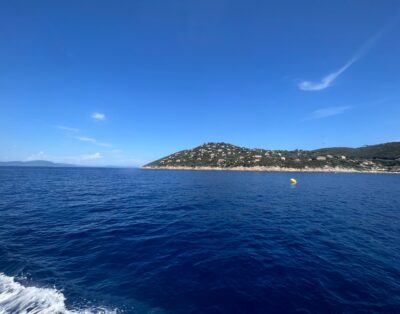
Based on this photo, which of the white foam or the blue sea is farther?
the blue sea

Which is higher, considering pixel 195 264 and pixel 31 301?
pixel 31 301

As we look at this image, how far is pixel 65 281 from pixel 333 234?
898 inches

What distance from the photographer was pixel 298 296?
1016 centimetres

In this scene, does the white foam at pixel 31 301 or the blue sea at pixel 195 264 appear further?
the blue sea at pixel 195 264

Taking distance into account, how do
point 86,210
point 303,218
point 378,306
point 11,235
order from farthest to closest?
point 86,210
point 303,218
point 11,235
point 378,306

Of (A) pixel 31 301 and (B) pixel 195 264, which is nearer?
(A) pixel 31 301

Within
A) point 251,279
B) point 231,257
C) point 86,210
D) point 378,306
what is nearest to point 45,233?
point 86,210

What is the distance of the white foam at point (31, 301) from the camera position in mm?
8773

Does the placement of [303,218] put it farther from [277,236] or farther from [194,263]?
[194,263]

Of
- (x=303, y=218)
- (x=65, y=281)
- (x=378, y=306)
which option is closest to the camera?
(x=378, y=306)

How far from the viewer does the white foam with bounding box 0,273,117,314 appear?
8.77 m

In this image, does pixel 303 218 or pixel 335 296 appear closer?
pixel 335 296

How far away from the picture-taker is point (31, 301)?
30.7ft

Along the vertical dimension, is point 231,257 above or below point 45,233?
below
